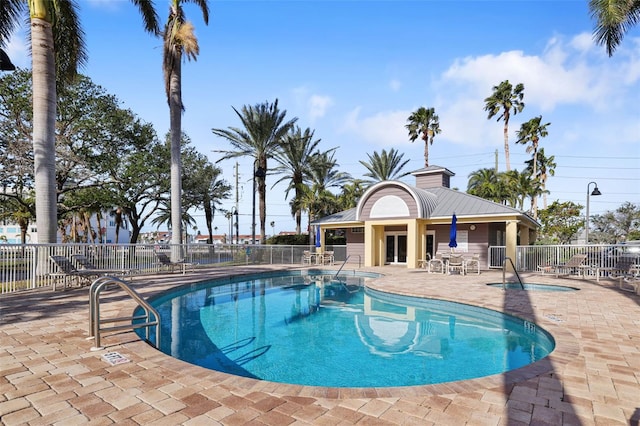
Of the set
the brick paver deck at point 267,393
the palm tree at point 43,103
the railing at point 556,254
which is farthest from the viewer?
the railing at point 556,254

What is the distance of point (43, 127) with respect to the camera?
36.5 ft

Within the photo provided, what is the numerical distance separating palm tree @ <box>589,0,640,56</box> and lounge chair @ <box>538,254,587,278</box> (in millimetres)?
8001

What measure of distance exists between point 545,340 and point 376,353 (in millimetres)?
3052

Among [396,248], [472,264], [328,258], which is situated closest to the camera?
[472,264]

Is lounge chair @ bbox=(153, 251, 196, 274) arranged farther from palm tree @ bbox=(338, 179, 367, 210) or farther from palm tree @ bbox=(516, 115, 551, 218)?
palm tree @ bbox=(516, 115, 551, 218)

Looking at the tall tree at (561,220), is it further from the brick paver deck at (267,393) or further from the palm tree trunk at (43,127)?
the palm tree trunk at (43,127)

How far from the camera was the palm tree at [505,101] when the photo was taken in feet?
107

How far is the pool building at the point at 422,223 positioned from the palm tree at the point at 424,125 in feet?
→ 44.9

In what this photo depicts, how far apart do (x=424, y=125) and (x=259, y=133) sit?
61.4ft

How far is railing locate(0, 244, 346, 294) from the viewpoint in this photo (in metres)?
9.50

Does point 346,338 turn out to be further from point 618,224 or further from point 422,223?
point 618,224

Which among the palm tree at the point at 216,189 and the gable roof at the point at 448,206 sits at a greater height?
the palm tree at the point at 216,189

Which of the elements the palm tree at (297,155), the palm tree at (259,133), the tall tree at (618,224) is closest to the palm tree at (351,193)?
the palm tree at (297,155)

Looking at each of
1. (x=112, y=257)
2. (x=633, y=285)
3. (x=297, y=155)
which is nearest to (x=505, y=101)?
(x=297, y=155)
